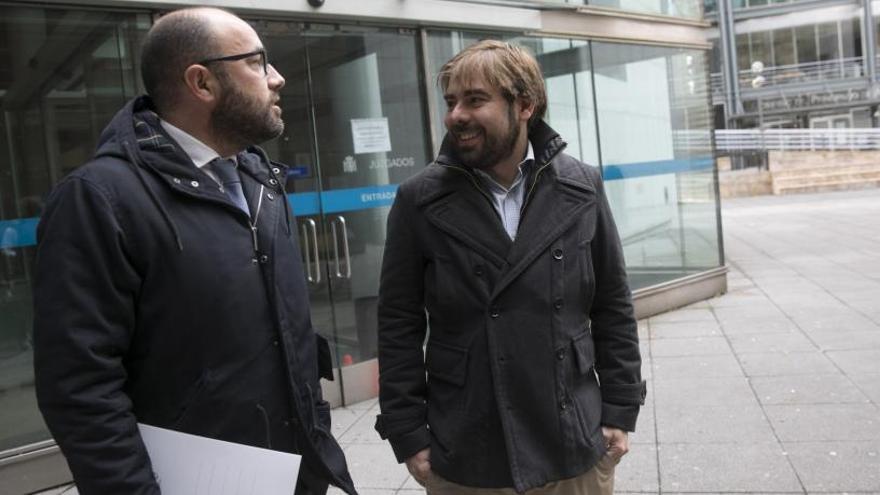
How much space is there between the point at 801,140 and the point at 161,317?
35667 millimetres

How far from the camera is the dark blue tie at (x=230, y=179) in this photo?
1976mm

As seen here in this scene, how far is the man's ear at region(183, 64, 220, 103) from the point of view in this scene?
1863 millimetres

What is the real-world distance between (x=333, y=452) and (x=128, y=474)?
0.61 m

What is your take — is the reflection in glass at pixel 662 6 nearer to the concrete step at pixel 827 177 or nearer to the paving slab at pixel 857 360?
the paving slab at pixel 857 360

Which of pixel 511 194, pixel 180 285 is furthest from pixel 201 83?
pixel 511 194

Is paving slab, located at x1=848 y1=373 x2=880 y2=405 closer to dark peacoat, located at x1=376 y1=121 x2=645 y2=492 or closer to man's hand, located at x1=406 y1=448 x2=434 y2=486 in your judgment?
dark peacoat, located at x1=376 y1=121 x2=645 y2=492

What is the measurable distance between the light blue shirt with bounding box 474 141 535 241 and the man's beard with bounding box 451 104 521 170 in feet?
0.17

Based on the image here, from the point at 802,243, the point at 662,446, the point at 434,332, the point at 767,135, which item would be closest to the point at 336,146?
the point at 662,446

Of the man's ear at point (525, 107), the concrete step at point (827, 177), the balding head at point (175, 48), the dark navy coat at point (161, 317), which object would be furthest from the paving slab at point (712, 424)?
the concrete step at point (827, 177)

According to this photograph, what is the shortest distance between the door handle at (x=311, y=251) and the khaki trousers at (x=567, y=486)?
3495 millimetres

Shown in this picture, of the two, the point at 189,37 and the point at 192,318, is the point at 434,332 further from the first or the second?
the point at 189,37

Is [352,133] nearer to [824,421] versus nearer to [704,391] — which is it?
[704,391]

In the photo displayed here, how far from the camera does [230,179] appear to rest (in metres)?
2.00

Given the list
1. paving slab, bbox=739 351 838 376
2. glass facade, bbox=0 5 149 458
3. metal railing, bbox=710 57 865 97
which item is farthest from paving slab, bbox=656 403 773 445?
metal railing, bbox=710 57 865 97
